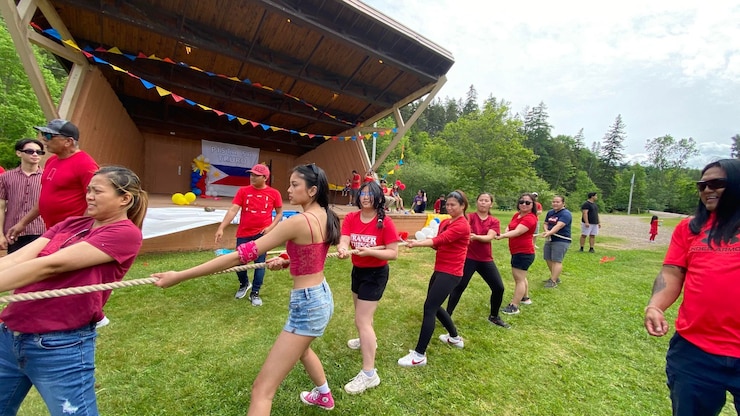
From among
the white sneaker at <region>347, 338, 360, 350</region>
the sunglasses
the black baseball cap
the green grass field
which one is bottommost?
the green grass field

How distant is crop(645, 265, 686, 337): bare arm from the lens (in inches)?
65.8

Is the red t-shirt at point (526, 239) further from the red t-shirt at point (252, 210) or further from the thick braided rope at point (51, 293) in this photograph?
the thick braided rope at point (51, 293)

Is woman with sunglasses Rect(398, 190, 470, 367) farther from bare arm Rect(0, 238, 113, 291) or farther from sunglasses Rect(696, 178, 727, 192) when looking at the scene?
bare arm Rect(0, 238, 113, 291)

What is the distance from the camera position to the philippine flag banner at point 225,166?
13227mm

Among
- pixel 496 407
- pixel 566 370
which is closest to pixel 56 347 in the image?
pixel 496 407

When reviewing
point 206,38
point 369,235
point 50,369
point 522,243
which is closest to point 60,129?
point 50,369

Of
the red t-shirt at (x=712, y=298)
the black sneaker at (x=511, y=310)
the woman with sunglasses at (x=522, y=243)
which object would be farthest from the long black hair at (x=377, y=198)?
the black sneaker at (x=511, y=310)

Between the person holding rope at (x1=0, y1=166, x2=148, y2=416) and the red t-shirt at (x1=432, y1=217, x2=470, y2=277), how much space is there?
246 cm

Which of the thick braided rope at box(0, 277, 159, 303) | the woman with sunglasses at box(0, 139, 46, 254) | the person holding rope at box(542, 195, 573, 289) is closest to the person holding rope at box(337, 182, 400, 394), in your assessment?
the thick braided rope at box(0, 277, 159, 303)

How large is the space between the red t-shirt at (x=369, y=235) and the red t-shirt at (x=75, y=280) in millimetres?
1647

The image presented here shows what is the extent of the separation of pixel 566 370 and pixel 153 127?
15242mm

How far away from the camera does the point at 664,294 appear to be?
5.65ft

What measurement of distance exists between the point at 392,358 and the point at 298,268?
189cm

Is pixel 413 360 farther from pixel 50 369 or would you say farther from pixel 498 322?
pixel 50 369
